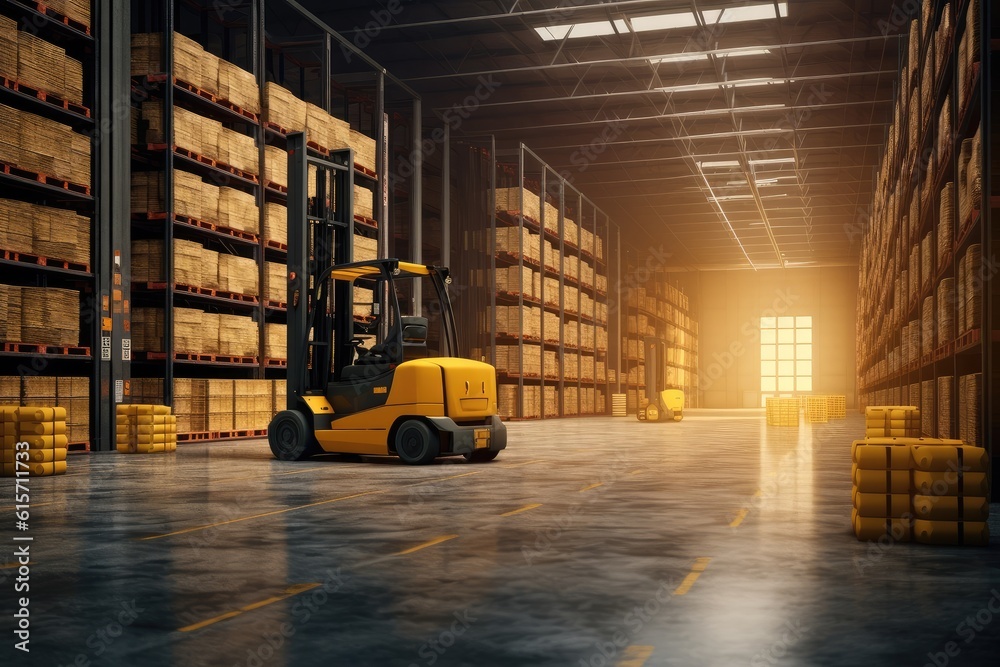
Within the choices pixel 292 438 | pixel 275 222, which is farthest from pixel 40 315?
pixel 275 222

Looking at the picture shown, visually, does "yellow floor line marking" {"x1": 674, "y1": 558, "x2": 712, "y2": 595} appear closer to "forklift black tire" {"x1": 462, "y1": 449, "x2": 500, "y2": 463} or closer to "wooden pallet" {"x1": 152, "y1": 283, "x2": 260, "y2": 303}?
"forklift black tire" {"x1": 462, "y1": 449, "x2": 500, "y2": 463}

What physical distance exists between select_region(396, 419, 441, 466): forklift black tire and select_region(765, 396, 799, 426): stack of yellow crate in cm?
1546

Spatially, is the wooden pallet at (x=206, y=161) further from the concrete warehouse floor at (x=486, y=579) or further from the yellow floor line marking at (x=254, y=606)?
the yellow floor line marking at (x=254, y=606)

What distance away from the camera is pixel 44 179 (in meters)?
12.9

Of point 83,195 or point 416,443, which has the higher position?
point 83,195

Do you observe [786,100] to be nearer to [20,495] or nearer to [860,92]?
[860,92]

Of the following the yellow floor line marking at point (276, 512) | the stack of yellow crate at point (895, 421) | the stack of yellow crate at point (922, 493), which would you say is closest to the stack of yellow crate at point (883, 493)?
the stack of yellow crate at point (922, 493)

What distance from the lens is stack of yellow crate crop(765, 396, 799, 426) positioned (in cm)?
2555

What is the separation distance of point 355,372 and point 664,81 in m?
16.5

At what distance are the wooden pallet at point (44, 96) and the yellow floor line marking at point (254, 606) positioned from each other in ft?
32.8

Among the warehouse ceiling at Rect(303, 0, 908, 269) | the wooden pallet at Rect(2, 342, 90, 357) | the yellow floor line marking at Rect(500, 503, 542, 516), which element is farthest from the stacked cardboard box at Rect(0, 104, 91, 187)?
the warehouse ceiling at Rect(303, 0, 908, 269)

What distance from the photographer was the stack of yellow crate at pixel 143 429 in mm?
14102

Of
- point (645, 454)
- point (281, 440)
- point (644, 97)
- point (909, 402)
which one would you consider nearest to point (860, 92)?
point (644, 97)

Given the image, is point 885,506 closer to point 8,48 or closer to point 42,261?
point 42,261
